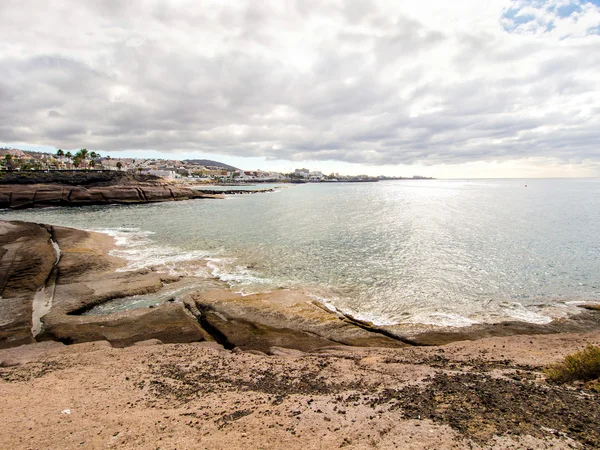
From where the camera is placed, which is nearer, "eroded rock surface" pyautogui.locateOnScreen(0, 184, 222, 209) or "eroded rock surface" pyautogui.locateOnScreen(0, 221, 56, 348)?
"eroded rock surface" pyautogui.locateOnScreen(0, 221, 56, 348)

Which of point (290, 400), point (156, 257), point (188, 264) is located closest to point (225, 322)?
point (290, 400)

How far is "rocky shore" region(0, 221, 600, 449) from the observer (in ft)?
22.4

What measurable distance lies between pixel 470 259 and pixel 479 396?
80.7 feet

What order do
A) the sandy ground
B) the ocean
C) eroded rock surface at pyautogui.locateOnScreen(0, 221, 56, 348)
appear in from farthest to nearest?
1. the ocean
2. eroded rock surface at pyautogui.locateOnScreen(0, 221, 56, 348)
3. the sandy ground

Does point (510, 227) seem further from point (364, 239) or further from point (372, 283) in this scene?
point (372, 283)

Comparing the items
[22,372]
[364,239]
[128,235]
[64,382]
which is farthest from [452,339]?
[128,235]

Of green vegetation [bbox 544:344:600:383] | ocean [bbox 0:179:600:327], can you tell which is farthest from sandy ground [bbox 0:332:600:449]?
ocean [bbox 0:179:600:327]

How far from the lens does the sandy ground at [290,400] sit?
666 centimetres

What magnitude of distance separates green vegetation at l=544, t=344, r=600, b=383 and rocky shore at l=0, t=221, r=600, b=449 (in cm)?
44

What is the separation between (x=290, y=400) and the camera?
27.9ft

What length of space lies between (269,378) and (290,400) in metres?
1.77

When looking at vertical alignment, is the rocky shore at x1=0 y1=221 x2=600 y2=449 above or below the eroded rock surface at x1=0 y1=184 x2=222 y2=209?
below

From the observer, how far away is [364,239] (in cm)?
3856

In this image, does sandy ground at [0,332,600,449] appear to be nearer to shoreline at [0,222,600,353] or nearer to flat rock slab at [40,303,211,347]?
flat rock slab at [40,303,211,347]
